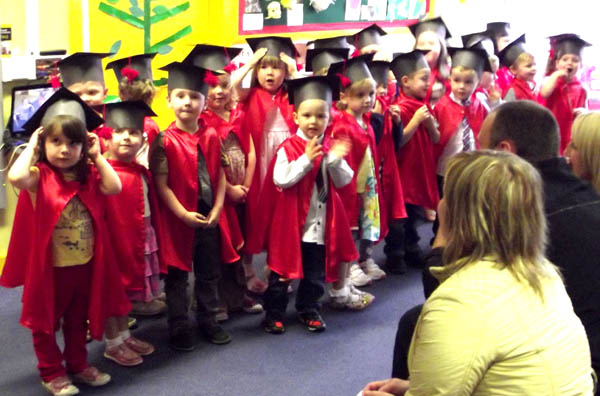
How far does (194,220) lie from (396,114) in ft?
5.35

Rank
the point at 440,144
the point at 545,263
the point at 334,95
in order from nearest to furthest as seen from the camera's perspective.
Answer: the point at 545,263 → the point at 334,95 → the point at 440,144

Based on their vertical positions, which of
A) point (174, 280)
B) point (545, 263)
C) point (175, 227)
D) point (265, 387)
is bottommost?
point (265, 387)

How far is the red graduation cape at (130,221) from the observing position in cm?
333

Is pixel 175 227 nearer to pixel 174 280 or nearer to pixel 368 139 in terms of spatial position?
pixel 174 280

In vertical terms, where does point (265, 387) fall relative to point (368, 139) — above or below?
below

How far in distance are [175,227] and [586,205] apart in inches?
76.1

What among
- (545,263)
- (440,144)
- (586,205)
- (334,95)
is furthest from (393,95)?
(545,263)

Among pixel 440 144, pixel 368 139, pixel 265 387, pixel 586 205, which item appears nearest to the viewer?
pixel 586 205

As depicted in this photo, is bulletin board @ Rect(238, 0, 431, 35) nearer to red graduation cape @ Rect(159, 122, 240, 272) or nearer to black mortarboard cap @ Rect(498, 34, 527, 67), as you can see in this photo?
black mortarboard cap @ Rect(498, 34, 527, 67)

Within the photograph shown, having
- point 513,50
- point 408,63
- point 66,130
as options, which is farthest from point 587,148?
point 513,50

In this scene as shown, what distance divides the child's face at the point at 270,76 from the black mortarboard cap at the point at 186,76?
62cm

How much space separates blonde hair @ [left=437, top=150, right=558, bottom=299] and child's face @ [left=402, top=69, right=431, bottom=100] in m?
2.79

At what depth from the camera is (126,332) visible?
138 inches

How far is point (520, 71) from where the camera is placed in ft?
17.9
